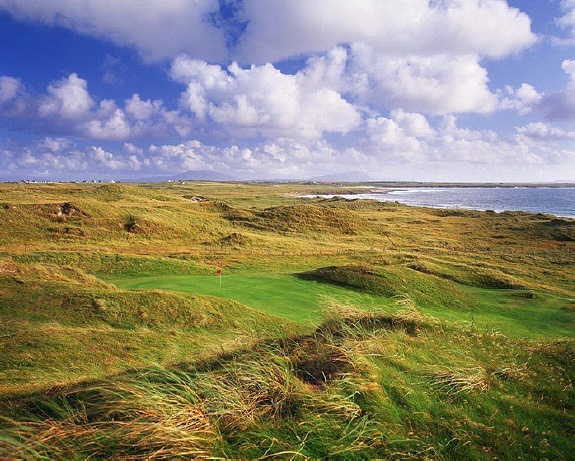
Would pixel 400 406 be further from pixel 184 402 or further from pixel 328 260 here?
pixel 328 260

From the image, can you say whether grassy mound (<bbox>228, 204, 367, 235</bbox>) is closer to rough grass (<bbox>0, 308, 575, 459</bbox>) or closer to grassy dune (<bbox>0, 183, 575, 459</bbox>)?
grassy dune (<bbox>0, 183, 575, 459</bbox>)

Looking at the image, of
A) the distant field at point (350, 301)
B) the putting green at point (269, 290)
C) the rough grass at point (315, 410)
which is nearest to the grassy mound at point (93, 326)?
the rough grass at point (315, 410)

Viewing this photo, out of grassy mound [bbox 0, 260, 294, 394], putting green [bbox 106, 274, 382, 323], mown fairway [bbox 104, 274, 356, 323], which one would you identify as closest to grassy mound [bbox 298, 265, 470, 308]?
putting green [bbox 106, 274, 382, 323]

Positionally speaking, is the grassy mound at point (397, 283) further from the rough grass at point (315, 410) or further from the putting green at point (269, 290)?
the rough grass at point (315, 410)

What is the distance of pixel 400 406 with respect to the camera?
6078 millimetres

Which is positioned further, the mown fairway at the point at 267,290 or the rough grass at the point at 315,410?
the mown fairway at the point at 267,290

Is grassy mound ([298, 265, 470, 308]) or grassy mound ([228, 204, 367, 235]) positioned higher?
grassy mound ([228, 204, 367, 235])

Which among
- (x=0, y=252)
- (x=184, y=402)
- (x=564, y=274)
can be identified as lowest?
(x=564, y=274)

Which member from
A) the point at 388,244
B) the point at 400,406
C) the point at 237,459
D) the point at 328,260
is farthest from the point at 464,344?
the point at 388,244

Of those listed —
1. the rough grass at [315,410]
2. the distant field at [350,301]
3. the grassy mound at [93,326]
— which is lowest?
the distant field at [350,301]

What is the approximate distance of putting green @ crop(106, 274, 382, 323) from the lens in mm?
19875

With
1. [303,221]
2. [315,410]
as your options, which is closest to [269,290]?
[315,410]

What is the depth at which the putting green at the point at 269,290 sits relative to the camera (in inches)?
782

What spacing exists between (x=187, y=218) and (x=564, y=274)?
154 ft
